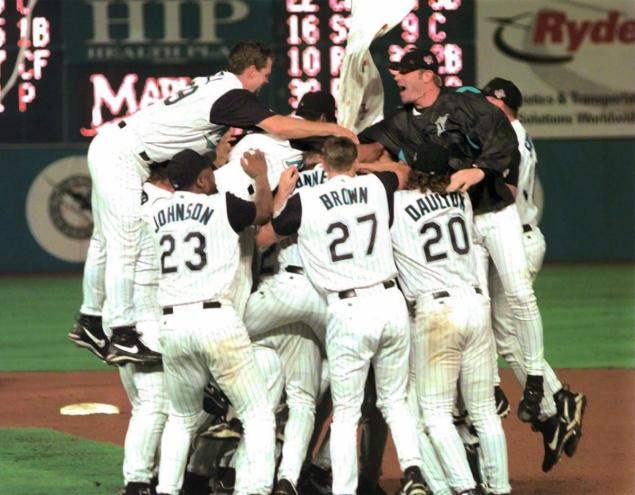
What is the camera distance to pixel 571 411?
765cm

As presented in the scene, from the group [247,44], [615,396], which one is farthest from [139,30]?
[247,44]

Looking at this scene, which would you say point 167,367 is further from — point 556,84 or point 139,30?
point 556,84

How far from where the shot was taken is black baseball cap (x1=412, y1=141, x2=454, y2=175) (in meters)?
6.72

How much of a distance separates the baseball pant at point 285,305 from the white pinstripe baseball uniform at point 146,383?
529 mm

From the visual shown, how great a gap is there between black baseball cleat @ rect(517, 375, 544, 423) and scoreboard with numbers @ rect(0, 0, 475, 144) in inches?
307

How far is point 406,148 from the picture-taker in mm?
7289

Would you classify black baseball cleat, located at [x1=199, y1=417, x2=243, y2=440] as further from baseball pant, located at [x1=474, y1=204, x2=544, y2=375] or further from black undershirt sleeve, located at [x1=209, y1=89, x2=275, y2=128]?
baseball pant, located at [x1=474, y1=204, x2=544, y2=375]

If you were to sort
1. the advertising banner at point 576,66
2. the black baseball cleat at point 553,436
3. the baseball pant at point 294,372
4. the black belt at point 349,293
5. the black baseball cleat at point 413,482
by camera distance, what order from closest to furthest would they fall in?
1. the black baseball cleat at point 413,482
2. the black belt at point 349,293
3. the baseball pant at point 294,372
4. the black baseball cleat at point 553,436
5. the advertising banner at point 576,66

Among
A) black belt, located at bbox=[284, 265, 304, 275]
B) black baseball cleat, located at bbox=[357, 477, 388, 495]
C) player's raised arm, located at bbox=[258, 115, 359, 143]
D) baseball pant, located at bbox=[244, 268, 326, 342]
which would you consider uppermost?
player's raised arm, located at bbox=[258, 115, 359, 143]

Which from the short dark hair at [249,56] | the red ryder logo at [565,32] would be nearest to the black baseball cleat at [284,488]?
the short dark hair at [249,56]

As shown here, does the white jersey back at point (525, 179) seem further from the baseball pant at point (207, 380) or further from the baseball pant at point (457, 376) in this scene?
the baseball pant at point (207, 380)

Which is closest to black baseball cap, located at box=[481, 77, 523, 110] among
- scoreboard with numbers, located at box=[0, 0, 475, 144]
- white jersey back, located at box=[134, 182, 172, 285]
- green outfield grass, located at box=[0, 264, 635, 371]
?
white jersey back, located at box=[134, 182, 172, 285]

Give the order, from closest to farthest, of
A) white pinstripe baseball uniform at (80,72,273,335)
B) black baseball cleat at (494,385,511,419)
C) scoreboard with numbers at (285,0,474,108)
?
white pinstripe baseball uniform at (80,72,273,335) < black baseball cleat at (494,385,511,419) < scoreboard with numbers at (285,0,474,108)

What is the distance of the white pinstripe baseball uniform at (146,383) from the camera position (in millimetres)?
6973
